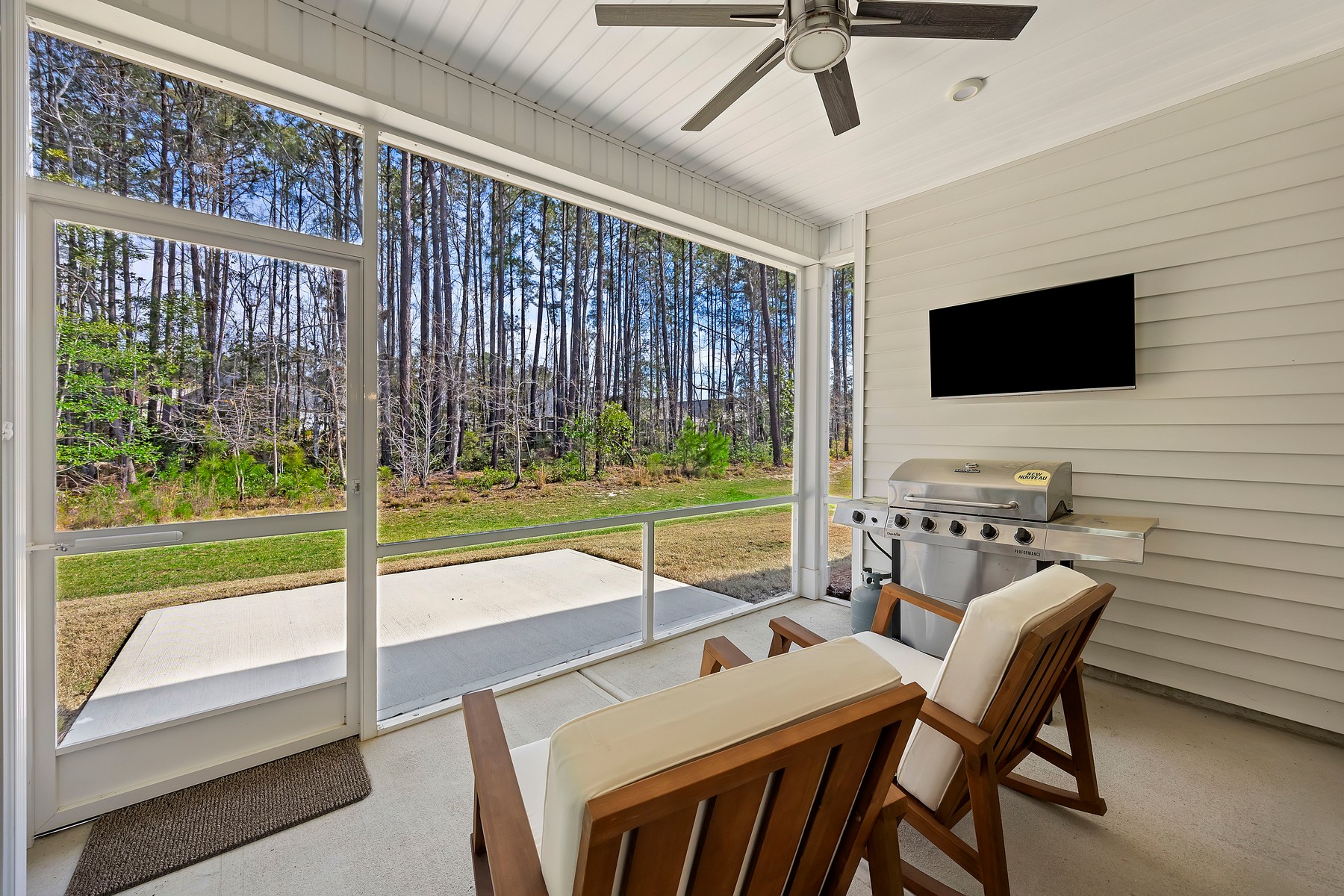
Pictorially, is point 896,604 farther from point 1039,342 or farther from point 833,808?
point 1039,342

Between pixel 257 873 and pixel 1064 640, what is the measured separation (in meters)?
2.52

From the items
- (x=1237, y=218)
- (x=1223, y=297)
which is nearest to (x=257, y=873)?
(x=1223, y=297)

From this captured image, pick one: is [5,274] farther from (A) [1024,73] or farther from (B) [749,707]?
(A) [1024,73]

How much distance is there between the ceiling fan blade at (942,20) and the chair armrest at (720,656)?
200 centimetres

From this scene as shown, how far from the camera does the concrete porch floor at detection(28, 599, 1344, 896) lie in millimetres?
1639

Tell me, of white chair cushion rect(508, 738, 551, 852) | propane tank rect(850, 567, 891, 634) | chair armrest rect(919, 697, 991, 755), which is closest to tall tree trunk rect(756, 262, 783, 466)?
propane tank rect(850, 567, 891, 634)

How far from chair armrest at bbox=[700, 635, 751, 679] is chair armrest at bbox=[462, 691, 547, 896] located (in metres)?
0.65

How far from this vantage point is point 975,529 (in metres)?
2.72

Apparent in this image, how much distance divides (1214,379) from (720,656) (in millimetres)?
2830

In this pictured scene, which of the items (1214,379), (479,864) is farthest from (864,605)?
(479,864)

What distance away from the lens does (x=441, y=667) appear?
2.69 m

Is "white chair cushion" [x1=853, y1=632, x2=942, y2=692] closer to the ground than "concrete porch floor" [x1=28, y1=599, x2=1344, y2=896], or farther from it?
farther from it

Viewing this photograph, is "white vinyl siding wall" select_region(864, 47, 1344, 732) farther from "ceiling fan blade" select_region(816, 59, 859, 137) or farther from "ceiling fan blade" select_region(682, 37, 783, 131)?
"ceiling fan blade" select_region(682, 37, 783, 131)

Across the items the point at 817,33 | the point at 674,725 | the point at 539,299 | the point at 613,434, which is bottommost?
the point at 674,725
